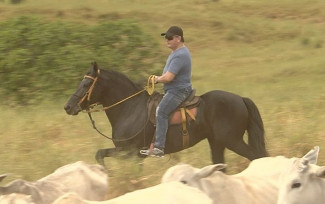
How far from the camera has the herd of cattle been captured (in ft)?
15.2

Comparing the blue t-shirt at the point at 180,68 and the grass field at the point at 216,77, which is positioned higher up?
the blue t-shirt at the point at 180,68

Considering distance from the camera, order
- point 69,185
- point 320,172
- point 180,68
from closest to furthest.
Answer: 1. point 320,172
2. point 69,185
3. point 180,68

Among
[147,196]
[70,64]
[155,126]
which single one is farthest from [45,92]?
[147,196]

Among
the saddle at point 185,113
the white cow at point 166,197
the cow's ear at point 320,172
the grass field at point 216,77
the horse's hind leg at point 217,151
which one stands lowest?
the grass field at point 216,77

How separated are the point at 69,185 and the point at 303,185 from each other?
5.32 ft

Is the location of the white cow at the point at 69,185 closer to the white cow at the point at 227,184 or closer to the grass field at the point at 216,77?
the white cow at the point at 227,184

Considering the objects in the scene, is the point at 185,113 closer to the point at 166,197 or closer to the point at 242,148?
the point at 242,148

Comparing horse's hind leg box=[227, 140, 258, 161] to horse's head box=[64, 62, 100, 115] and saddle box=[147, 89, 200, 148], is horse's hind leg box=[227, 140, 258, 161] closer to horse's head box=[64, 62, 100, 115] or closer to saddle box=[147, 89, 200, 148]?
saddle box=[147, 89, 200, 148]

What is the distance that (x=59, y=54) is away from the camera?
15.0 metres

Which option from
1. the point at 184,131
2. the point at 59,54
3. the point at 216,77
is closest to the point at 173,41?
the point at 184,131

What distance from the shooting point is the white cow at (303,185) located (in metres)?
5.00

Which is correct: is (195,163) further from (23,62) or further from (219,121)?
(23,62)

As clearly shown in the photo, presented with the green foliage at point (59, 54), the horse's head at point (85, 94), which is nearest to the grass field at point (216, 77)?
the horse's head at point (85, 94)

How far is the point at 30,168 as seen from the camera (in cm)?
771
